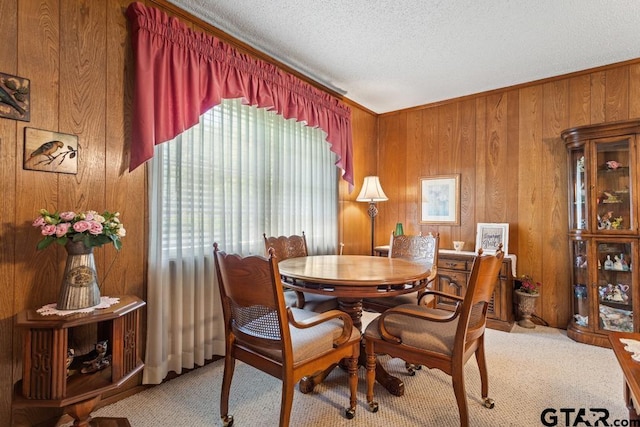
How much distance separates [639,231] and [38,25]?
4379 mm

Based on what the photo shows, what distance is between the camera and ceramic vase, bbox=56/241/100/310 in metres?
1.49

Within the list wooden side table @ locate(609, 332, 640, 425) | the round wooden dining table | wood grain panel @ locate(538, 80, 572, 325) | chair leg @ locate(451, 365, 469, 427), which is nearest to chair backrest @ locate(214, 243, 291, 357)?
the round wooden dining table

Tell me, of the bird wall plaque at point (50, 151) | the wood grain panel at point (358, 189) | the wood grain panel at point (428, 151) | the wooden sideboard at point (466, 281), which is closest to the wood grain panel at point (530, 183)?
the wooden sideboard at point (466, 281)

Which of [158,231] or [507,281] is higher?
[158,231]

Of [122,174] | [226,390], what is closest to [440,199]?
[226,390]

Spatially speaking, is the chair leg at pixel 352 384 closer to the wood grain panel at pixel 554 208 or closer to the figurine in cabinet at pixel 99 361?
the figurine in cabinet at pixel 99 361

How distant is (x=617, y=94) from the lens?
3.00 m

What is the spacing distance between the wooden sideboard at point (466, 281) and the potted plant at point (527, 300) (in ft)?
0.29

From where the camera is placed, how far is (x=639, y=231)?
8.70 ft

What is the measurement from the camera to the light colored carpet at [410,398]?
177cm

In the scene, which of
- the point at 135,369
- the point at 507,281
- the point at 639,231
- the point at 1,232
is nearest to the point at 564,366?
the point at 507,281

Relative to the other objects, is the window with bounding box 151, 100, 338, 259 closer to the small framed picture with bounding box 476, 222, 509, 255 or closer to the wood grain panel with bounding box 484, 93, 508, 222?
the small framed picture with bounding box 476, 222, 509, 255

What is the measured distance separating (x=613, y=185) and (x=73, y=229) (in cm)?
400

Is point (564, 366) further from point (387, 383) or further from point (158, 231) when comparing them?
point (158, 231)
